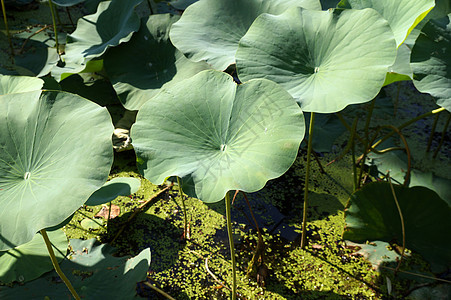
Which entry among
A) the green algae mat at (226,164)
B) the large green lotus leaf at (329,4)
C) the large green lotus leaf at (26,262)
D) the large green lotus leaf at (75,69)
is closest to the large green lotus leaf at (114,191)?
the green algae mat at (226,164)

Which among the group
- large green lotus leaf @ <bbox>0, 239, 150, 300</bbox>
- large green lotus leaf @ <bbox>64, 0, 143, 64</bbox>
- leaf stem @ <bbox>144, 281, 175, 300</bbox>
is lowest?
leaf stem @ <bbox>144, 281, 175, 300</bbox>

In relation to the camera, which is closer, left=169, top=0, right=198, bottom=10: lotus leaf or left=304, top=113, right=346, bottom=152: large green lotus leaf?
left=304, top=113, right=346, bottom=152: large green lotus leaf

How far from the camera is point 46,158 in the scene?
1.18 metres

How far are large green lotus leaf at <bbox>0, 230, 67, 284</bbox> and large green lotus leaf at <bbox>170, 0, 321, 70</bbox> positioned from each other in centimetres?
96

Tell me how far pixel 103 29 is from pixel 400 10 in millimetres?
1509

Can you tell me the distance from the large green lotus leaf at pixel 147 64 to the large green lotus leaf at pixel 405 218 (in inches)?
39.7

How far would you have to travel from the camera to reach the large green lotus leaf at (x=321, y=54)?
Result: 54.0 inches

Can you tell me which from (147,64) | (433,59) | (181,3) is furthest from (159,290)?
(181,3)

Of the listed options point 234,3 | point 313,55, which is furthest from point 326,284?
point 234,3

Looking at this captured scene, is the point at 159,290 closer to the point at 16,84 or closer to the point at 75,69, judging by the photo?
the point at 16,84

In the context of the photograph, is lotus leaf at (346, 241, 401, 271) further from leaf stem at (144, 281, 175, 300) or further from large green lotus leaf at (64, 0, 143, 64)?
large green lotus leaf at (64, 0, 143, 64)

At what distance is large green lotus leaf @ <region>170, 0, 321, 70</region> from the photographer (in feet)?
5.98

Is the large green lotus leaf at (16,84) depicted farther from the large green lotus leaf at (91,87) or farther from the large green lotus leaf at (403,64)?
the large green lotus leaf at (403,64)

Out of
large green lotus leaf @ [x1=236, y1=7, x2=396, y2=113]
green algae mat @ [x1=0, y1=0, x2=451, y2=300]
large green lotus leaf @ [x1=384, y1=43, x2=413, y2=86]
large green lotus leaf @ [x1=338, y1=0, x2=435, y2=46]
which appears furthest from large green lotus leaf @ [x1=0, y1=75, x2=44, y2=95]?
large green lotus leaf @ [x1=384, y1=43, x2=413, y2=86]
